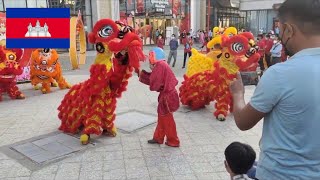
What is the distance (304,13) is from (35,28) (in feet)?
24.7

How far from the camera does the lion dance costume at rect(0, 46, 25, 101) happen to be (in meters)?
7.56

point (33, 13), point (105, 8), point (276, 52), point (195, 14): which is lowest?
point (276, 52)

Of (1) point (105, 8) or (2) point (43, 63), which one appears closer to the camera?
(2) point (43, 63)

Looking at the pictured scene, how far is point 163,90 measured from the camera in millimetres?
4434

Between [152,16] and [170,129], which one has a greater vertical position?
[152,16]

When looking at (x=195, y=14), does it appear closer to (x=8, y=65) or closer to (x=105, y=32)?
(x=8, y=65)

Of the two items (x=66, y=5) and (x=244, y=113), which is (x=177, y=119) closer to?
(x=244, y=113)

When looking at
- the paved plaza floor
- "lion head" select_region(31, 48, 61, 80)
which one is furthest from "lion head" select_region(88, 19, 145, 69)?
"lion head" select_region(31, 48, 61, 80)

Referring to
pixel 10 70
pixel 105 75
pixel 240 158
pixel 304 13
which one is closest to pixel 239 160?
pixel 240 158

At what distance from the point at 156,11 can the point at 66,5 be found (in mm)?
7463

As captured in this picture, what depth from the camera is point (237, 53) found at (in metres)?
5.85

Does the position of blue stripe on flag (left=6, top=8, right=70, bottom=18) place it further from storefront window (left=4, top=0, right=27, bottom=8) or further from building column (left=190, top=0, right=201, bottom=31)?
building column (left=190, top=0, right=201, bottom=31)

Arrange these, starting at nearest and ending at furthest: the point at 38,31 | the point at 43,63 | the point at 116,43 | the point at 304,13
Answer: the point at 304,13 < the point at 116,43 < the point at 38,31 < the point at 43,63

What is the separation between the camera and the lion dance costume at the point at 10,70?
7.56 meters
